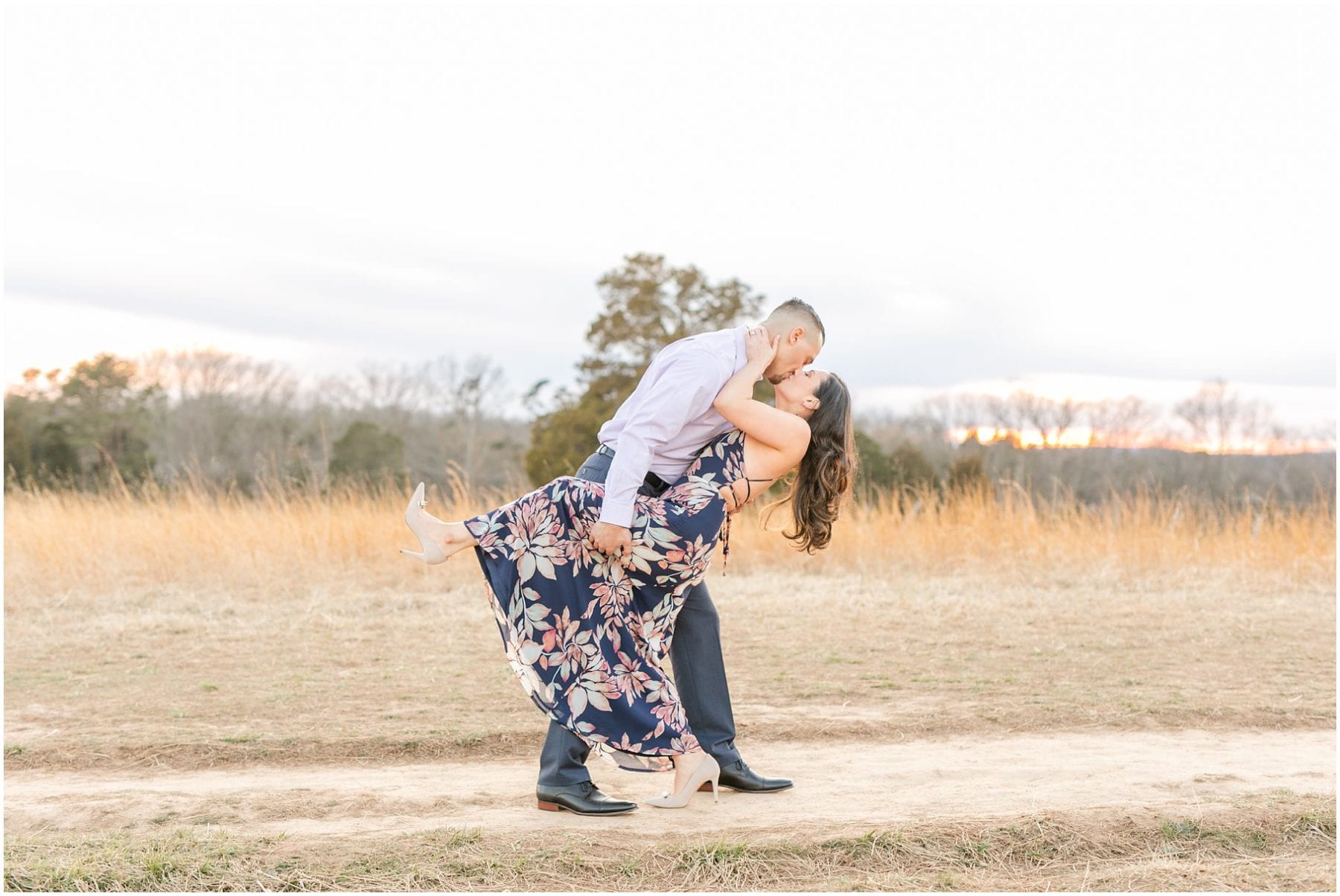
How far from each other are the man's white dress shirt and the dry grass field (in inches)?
44.9

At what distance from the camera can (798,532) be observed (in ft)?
15.1

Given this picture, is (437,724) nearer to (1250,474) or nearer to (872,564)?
→ (872,564)

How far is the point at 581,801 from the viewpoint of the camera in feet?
13.7

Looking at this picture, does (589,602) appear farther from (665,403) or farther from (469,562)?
(469,562)

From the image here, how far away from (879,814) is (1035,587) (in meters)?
7.12

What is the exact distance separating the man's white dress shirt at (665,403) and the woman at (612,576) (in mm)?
71

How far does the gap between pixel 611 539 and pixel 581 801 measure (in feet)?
3.14

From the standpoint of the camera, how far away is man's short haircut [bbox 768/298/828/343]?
411 centimetres

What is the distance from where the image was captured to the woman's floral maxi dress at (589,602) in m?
4.04

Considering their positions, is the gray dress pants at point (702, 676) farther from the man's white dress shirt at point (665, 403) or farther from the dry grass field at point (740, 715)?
the man's white dress shirt at point (665, 403)

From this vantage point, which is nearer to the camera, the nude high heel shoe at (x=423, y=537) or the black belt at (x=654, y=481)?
the nude high heel shoe at (x=423, y=537)

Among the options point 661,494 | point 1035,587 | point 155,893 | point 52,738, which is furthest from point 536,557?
point 1035,587

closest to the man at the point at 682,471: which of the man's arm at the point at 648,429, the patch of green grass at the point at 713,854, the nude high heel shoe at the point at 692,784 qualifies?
the man's arm at the point at 648,429

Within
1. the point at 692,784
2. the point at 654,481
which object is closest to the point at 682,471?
the point at 654,481
